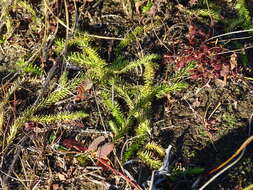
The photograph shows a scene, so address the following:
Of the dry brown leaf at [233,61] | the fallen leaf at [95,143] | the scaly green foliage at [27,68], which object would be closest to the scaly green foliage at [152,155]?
the fallen leaf at [95,143]

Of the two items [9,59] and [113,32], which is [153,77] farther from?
[9,59]

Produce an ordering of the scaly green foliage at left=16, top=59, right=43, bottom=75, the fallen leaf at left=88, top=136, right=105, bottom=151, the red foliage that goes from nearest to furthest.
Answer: the fallen leaf at left=88, top=136, right=105, bottom=151
the red foliage
the scaly green foliage at left=16, top=59, right=43, bottom=75

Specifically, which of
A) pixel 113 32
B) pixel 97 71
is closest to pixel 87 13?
pixel 113 32

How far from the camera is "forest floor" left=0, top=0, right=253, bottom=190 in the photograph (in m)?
2.72

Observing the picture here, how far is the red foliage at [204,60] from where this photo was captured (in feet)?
9.82

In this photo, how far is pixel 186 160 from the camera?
2707mm

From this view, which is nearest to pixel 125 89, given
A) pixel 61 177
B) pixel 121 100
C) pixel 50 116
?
pixel 121 100

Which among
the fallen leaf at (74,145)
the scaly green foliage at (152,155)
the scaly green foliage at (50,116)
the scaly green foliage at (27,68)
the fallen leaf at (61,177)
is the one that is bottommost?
the fallen leaf at (61,177)

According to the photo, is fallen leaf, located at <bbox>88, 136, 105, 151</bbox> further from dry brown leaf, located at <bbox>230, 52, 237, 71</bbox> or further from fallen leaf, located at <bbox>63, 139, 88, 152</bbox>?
dry brown leaf, located at <bbox>230, 52, 237, 71</bbox>

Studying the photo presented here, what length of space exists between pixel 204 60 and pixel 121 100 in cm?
68

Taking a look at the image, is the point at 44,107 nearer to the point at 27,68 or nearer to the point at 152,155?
the point at 27,68

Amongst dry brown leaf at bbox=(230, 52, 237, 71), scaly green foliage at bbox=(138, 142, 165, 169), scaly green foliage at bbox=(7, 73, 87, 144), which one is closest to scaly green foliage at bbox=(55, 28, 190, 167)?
scaly green foliage at bbox=(138, 142, 165, 169)

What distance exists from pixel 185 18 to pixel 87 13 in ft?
2.63

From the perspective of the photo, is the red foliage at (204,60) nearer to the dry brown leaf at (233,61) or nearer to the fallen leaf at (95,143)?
the dry brown leaf at (233,61)
